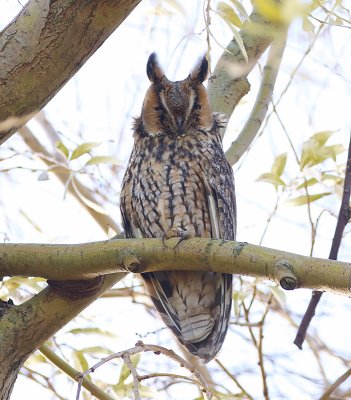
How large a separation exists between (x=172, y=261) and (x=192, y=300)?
31.0 inches

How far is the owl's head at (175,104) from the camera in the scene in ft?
8.43

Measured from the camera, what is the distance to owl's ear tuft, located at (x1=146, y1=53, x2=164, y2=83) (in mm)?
2689

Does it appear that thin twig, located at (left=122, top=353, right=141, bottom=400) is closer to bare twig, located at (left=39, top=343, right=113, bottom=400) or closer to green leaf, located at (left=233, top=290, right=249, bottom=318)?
bare twig, located at (left=39, top=343, right=113, bottom=400)

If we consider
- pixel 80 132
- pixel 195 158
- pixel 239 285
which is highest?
pixel 80 132

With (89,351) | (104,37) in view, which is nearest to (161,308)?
(89,351)

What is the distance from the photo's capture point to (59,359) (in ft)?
6.97

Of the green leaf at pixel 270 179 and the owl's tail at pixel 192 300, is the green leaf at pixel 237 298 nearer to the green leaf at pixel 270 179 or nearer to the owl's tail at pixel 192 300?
the owl's tail at pixel 192 300

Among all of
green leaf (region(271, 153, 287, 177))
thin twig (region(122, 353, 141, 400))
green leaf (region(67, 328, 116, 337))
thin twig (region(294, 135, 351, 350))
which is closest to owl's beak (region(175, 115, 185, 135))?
green leaf (region(271, 153, 287, 177))

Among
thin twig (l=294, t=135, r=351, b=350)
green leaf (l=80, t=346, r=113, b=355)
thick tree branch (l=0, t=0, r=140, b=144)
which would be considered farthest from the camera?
green leaf (l=80, t=346, r=113, b=355)

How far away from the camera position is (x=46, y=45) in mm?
1617

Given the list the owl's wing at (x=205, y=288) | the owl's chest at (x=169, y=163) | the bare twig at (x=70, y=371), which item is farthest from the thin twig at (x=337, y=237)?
the owl's chest at (x=169, y=163)

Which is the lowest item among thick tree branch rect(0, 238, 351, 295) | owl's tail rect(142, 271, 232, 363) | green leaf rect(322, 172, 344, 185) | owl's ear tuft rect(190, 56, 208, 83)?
thick tree branch rect(0, 238, 351, 295)

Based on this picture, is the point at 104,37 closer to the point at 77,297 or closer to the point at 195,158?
the point at 77,297

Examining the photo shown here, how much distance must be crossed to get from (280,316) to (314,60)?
1516 mm
